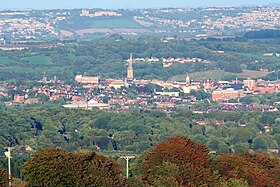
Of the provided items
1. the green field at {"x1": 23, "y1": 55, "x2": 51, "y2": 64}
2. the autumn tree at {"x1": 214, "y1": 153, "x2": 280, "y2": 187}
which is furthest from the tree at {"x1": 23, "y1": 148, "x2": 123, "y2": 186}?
the green field at {"x1": 23, "y1": 55, "x2": 51, "y2": 64}

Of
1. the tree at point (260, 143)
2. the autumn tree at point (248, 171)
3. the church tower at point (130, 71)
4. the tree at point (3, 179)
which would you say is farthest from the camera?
the church tower at point (130, 71)

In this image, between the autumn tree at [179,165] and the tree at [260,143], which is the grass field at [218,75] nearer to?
the tree at [260,143]

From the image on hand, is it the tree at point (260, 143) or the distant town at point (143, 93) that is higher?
the tree at point (260, 143)

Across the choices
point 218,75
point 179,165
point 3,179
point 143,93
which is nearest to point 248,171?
point 179,165

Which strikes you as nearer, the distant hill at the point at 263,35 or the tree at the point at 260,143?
the tree at the point at 260,143

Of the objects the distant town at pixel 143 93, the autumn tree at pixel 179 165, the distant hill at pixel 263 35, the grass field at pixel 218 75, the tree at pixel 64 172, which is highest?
the tree at pixel 64 172

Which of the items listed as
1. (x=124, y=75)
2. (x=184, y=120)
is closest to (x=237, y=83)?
(x=124, y=75)

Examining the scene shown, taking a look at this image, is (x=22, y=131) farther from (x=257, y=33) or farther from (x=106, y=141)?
(x=257, y=33)

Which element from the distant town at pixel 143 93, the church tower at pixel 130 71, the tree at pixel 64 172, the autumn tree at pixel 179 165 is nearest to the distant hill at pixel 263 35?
the church tower at pixel 130 71

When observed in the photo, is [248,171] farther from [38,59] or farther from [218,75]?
[38,59]
